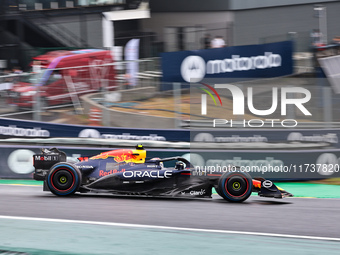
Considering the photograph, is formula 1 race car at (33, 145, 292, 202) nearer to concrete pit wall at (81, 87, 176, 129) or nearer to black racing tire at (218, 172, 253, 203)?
black racing tire at (218, 172, 253, 203)

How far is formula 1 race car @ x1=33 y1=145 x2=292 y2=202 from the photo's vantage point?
28.4 ft

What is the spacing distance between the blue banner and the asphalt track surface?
6.96m

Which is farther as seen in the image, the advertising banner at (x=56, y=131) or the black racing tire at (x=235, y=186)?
the advertising banner at (x=56, y=131)

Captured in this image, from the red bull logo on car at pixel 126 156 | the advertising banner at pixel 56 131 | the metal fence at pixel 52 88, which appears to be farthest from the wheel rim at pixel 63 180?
the metal fence at pixel 52 88

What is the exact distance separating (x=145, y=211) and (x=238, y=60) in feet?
30.6

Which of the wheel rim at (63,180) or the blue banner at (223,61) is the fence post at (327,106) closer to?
the blue banner at (223,61)

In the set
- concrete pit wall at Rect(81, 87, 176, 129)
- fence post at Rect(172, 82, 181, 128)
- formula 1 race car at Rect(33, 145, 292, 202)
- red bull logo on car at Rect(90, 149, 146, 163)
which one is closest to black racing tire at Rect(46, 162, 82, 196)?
formula 1 race car at Rect(33, 145, 292, 202)

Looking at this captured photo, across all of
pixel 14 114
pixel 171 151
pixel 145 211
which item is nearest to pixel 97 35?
pixel 14 114

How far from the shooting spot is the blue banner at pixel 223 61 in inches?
622

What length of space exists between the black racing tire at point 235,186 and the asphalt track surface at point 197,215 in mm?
148

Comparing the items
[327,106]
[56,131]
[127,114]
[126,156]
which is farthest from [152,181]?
[56,131]


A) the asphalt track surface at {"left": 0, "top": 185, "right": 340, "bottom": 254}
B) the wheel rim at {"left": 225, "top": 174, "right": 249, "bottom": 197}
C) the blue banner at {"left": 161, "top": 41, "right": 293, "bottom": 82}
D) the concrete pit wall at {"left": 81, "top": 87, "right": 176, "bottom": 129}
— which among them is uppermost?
the blue banner at {"left": 161, "top": 41, "right": 293, "bottom": 82}

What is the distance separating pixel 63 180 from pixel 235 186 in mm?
2815

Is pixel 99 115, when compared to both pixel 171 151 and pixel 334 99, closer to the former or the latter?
pixel 171 151
